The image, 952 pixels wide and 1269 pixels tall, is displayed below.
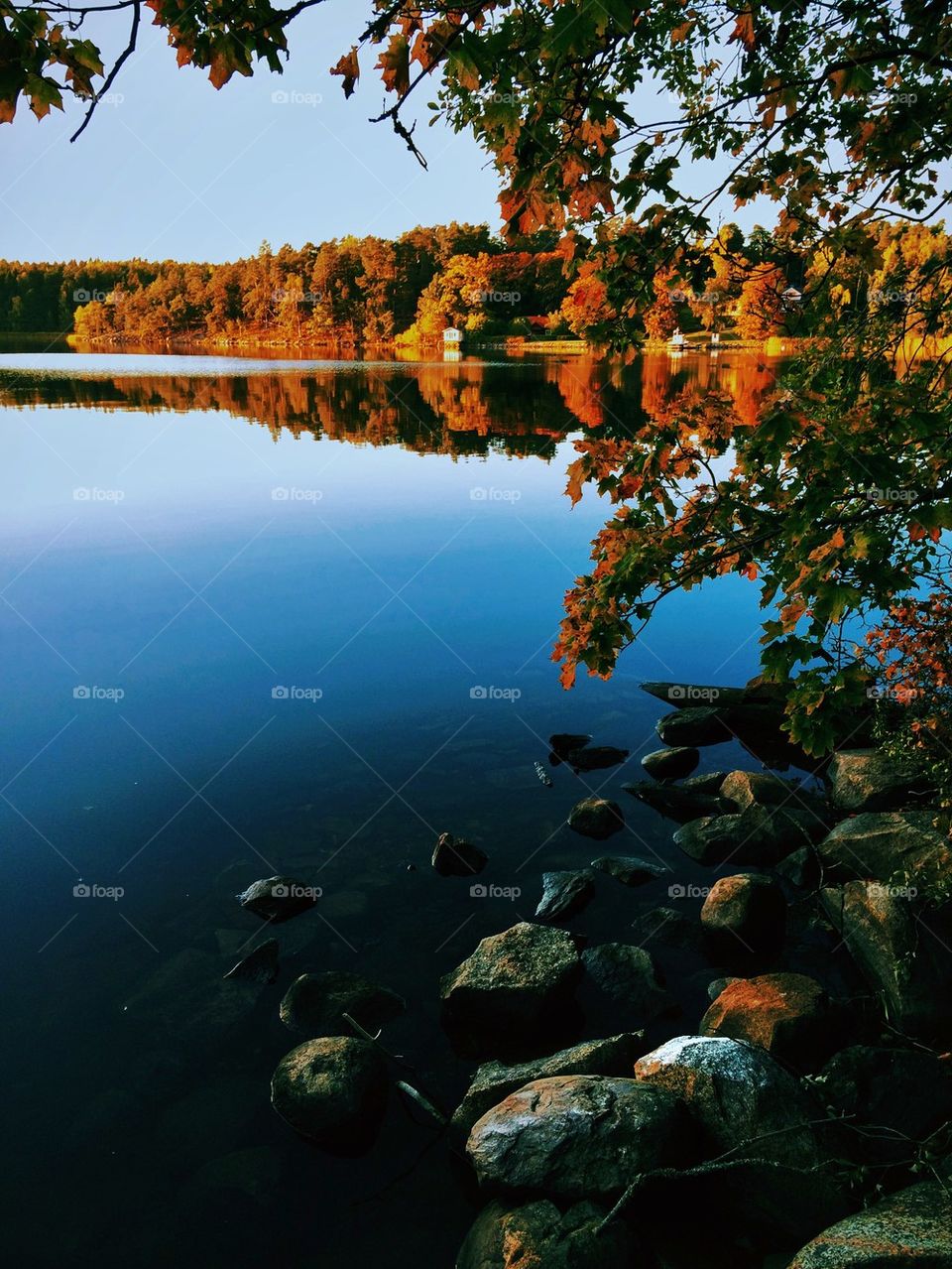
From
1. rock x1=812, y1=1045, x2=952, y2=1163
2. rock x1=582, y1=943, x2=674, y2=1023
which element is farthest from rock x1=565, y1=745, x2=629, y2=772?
rock x1=812, y1=1045, x2=952, y2=1163

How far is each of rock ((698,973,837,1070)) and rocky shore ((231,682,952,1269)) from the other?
0.8 inches

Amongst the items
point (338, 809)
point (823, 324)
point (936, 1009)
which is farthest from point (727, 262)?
point (338, 809)

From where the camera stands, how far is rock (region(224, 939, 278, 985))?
8287 millimetres

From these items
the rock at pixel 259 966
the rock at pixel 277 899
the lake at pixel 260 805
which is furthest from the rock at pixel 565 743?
the rock at pixel 259 966

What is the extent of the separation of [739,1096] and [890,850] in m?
4.26

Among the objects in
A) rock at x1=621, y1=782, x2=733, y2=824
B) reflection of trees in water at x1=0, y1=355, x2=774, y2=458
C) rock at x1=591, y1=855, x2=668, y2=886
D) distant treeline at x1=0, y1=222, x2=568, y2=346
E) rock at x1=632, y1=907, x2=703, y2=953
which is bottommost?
rock at x1=632, y1=907, x2=703, y2=953

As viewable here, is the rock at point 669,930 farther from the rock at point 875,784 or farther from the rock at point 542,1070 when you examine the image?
the rock at point 875,784

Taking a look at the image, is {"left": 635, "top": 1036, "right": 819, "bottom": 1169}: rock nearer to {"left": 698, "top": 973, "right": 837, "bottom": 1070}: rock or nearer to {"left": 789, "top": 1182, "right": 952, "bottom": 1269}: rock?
{"left": 698, "top": 973, "right": 837, "bottom": 1070}: rock

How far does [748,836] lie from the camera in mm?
10664

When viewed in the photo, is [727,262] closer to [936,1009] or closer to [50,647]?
[936,1009]

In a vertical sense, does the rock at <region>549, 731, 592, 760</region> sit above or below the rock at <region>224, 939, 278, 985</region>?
above

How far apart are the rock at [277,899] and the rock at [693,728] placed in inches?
277

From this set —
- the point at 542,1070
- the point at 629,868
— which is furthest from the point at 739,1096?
the point at 629,868

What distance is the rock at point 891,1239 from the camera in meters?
4.55
